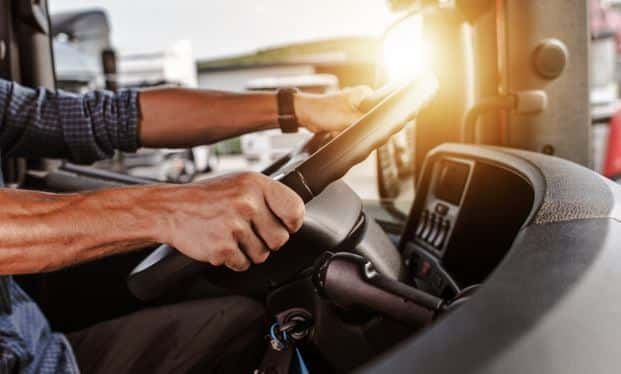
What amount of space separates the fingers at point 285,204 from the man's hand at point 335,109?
0.61m

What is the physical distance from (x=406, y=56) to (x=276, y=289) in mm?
762

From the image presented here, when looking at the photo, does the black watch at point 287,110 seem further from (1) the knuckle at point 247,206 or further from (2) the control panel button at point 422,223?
(1) the knuckle at point 247,206

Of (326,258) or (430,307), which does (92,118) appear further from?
(430,307)

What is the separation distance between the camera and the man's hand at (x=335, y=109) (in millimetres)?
1317

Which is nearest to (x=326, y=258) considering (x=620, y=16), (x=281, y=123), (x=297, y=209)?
(x=297, y=209)

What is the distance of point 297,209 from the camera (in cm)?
71

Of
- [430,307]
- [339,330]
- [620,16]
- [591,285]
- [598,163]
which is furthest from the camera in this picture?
[620,16]

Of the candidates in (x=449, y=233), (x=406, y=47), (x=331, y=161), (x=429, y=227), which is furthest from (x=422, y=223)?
(x=331, y=161)

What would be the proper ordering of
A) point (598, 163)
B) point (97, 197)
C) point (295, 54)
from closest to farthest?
point (97, 197) → point (598, 163) → point (295, 54)

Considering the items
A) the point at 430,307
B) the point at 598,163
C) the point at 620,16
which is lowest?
the point at 598,163

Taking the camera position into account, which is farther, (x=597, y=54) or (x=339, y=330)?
(x=597, y=54)

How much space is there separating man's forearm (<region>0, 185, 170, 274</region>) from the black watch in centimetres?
71

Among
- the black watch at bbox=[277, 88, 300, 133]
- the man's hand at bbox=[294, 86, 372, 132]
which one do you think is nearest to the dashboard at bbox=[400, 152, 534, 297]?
the man's hand at bbox=[294, 86, 372, 132]

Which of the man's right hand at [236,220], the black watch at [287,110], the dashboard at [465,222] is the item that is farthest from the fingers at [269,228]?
the black watch at [287,110]
